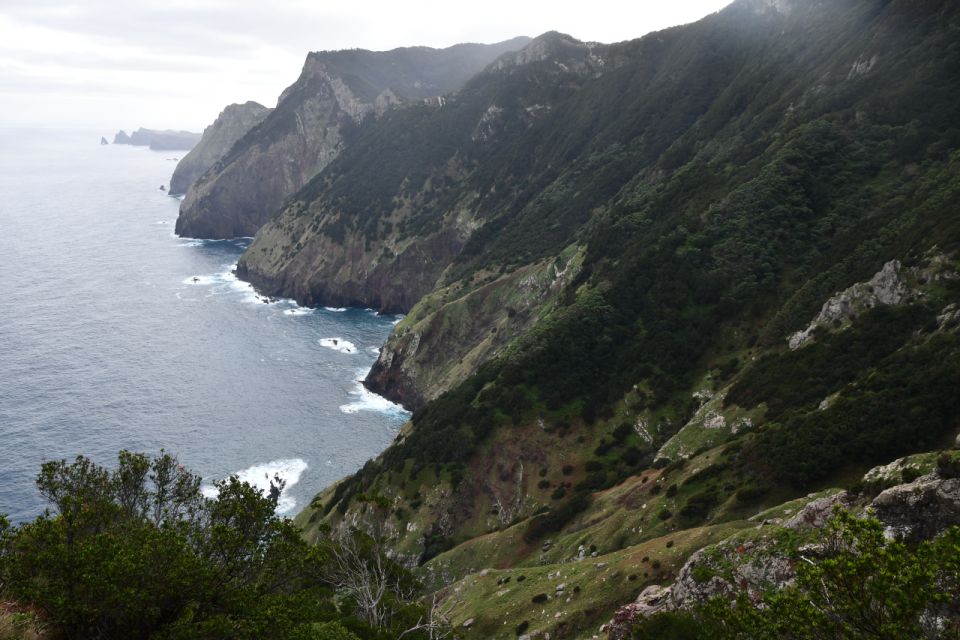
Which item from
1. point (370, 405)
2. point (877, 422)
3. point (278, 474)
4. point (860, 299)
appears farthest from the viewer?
point (370, 405)

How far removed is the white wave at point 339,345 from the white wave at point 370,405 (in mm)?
26671

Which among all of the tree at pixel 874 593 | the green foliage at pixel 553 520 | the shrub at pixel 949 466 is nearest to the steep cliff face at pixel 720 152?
the green foliage at pixel 553 520

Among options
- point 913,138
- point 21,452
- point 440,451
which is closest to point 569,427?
point 440,451

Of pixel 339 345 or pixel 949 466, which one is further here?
pixel 339 345

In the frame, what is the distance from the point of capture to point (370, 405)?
136 meters

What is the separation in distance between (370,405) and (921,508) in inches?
4546

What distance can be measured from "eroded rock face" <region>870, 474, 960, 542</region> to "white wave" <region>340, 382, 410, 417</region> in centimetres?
10894

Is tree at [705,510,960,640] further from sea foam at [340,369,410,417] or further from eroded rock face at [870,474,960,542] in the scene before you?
sea foam at [340,369,410,417]

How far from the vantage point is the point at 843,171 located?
92.4 metres

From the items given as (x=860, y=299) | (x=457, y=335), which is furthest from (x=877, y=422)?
(x=457, y=335)

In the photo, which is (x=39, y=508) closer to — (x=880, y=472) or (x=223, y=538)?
(x=223, y=538)

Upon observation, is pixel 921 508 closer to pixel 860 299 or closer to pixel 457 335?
pixel 860 299

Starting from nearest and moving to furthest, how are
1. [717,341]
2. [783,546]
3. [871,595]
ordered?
[871,595], [783,546], [717,341]

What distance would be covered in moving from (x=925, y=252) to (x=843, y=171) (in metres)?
35.4
